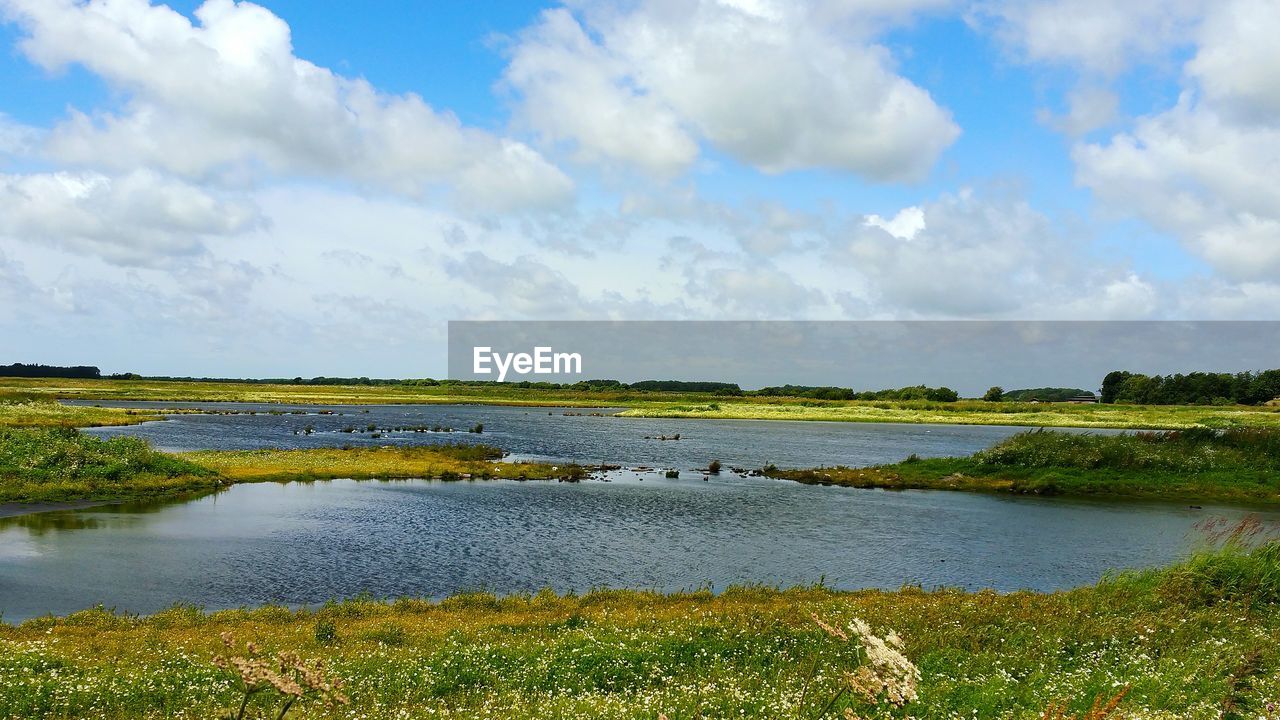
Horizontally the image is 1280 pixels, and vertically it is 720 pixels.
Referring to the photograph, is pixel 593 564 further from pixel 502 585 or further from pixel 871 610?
pixel 871 610

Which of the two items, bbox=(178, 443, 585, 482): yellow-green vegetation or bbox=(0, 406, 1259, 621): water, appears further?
bbox=(178, 443, 585, 482): yellow-green vegetation

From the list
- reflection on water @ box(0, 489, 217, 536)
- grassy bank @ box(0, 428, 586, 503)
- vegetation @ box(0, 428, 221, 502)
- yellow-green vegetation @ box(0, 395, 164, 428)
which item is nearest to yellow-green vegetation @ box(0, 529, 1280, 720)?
reflection on water @ box(0, 489, 217, 536)

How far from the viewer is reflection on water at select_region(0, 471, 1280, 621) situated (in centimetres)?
2636

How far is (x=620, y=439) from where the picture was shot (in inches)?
4026

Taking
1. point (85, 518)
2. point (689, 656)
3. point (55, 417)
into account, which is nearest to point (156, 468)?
point (85, 518)

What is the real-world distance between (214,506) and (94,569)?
15.5 m

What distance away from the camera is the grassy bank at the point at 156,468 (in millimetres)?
42031

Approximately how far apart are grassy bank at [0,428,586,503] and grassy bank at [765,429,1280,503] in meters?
28.3

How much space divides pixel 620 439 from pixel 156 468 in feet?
203

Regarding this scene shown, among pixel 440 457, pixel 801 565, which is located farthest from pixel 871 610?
pixel 440 457

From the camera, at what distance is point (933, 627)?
1744 cm

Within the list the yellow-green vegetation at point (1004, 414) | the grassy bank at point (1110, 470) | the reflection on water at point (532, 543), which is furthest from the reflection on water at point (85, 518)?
the yellow-green vegetation at point (1004, 414)

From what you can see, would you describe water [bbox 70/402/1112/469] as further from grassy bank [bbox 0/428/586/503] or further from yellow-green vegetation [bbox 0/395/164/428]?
grassy bank [bbox 0/428/586/503]

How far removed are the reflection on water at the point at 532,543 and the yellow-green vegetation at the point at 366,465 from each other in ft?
13.6
